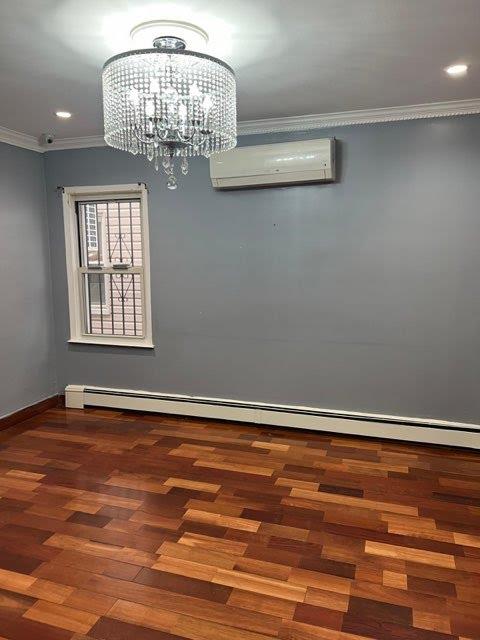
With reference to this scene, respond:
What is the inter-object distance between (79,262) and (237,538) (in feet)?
9.68

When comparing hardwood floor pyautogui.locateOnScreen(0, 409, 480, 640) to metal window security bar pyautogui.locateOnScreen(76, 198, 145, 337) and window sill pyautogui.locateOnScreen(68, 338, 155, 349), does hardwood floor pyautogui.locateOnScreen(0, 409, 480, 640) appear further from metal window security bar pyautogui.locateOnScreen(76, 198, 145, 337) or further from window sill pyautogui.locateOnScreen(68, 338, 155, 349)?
metal window security bar pyautogui.locateOnScreen(76, 198, 145, 337)

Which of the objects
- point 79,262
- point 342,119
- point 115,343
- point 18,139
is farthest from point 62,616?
point 18,139

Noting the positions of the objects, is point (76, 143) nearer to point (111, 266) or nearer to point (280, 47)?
point (111, 266)

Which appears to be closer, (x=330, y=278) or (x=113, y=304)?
(x=330, y=278)

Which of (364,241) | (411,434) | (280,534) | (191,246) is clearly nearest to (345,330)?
(364,241)

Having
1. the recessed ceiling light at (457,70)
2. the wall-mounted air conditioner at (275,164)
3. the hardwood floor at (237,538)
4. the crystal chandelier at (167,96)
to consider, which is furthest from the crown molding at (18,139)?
the recessed ceiling light at (457,70)

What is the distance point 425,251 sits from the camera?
3334mm

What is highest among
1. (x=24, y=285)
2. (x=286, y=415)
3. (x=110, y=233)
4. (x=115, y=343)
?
(x=110, y=233)

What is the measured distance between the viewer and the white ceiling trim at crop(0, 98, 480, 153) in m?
3.12

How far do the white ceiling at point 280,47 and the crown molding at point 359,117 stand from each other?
10 centimetres

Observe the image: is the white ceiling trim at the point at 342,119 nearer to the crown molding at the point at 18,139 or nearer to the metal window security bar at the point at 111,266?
the crown molding at the point at 18,139

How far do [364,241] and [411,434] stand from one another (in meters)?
1.47

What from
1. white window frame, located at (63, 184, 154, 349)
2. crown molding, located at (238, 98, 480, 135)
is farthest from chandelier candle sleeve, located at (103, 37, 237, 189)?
white window frame, located at (63, 184, 154, 349)

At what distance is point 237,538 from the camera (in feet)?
7.79
